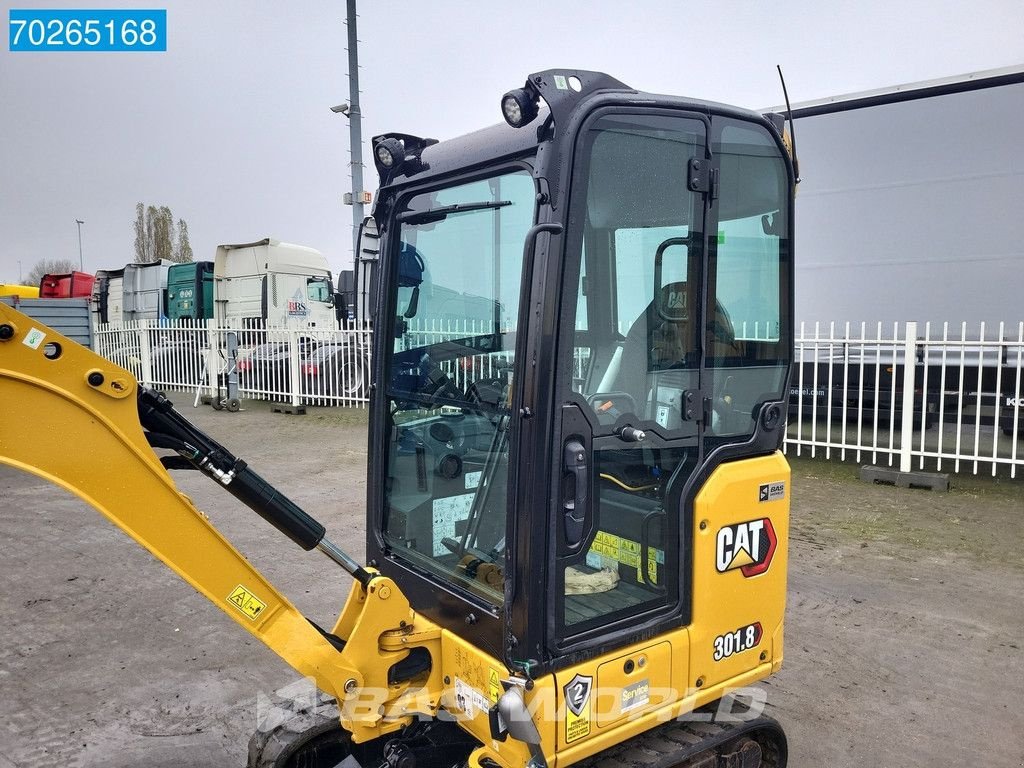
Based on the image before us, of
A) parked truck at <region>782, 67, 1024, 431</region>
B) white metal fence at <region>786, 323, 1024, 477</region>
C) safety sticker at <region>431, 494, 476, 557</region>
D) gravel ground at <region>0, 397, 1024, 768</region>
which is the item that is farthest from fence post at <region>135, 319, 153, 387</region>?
safety sticker at <region>431, 494, 476, 557</region>

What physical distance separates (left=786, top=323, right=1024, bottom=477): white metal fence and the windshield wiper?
5812 mm

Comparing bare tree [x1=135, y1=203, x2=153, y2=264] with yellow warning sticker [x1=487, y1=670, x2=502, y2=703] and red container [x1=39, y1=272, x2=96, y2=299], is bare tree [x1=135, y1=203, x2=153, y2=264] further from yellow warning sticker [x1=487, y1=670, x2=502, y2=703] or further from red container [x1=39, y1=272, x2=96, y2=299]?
yellow warning sticker [x1=487, y1=670, x2=502, y2=703]

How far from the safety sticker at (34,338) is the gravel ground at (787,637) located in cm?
210

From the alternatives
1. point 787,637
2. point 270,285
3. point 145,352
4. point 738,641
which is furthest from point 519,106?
point 270,285

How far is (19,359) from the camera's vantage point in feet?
6.05

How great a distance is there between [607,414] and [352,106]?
13774 millimetres

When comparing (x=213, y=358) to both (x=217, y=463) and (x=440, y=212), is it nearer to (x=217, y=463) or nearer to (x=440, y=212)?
(x=440, y=212)

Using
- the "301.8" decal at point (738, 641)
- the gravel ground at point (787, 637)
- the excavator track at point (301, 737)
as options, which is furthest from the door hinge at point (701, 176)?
the gravel ground at point (787, 637)

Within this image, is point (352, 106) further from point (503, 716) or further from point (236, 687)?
point (503, 716)

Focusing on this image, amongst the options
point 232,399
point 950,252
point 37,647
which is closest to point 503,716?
point 37,647

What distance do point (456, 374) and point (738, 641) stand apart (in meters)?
1.37

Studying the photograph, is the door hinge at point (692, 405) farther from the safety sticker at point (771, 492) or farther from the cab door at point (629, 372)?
the safety sticker at point (771, 492)

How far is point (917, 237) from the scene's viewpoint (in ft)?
26.3

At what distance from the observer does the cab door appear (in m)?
2.11
